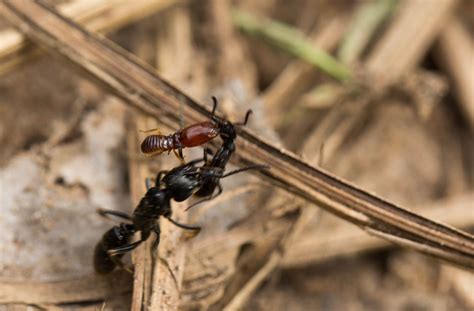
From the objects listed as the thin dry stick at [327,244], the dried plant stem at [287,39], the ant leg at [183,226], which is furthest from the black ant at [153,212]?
the dried plant stem at [287,39]

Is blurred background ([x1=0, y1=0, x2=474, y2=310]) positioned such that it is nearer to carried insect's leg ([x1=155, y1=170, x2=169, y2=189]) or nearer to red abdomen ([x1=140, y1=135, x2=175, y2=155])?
carried insect's leg ([x1=155, y1=170, x2=169, y2=189])

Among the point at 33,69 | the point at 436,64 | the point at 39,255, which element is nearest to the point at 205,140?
the point at 39,255

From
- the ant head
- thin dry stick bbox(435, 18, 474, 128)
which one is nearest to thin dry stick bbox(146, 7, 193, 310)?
the ant head

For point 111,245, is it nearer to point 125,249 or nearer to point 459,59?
point 125,249

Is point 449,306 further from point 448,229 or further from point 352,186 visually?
point 352,186

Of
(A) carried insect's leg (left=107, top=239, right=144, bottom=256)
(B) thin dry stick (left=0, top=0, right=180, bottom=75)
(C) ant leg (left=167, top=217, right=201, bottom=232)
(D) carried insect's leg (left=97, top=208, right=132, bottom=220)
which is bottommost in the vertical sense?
(A) carried insect's leg (left=107, top=239, right=144, bottom=256)
